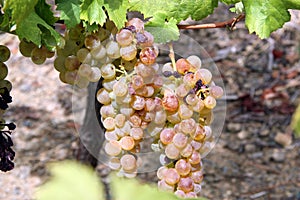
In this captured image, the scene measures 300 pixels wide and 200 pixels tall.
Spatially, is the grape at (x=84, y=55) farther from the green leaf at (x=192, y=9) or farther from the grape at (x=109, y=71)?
the green leaf at (x=192, y=9)

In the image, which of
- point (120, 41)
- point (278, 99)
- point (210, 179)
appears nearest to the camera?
point (120, 41)

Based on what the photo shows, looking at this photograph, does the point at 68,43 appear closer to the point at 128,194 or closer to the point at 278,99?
the point at 128,194

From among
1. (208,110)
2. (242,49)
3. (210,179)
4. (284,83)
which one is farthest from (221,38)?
(208,110)

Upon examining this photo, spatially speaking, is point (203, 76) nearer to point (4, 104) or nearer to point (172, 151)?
point (172, 151)

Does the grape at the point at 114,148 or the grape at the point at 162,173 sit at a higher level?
the grape at the point at 114,148

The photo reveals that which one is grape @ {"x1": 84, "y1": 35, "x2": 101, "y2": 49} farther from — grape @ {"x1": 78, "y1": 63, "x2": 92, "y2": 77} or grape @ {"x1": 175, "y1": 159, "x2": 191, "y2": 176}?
grape @ {"x1": 175, "y1": 159, "x2": 191, "y2": 176}

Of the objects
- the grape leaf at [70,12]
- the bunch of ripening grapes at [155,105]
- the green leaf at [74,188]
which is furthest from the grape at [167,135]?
the green leaf at [74,188]

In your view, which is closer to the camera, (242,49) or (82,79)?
(82,79)

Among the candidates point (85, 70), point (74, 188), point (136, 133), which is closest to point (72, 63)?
→ point (85, 70)
